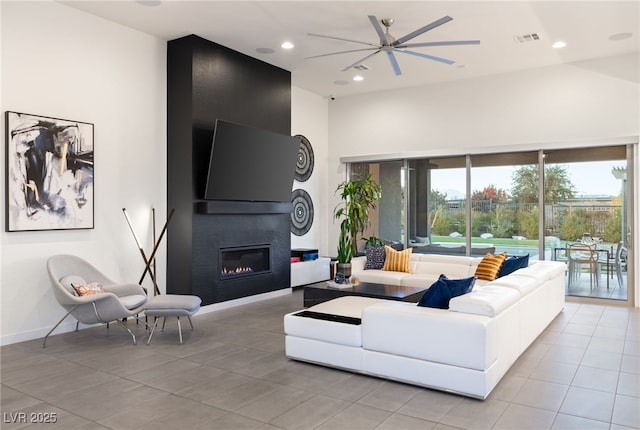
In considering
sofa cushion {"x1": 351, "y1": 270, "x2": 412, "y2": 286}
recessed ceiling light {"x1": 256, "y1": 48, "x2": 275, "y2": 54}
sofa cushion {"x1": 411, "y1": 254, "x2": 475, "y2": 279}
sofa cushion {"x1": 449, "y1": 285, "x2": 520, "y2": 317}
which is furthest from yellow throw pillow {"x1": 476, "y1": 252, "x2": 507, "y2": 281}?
recessed ceiling light {"x1": 256, "y1": 48, "x2": 275, "y2": 54}

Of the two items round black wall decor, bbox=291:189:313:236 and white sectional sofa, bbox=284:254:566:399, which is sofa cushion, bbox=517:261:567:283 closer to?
white sectional sofa, bbox=284:254:566:399

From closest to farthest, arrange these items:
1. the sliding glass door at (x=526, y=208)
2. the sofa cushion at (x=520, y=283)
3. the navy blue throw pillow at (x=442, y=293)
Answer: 1. the navy blue throw pillow at (x=442, y=293)
2. the sofa cushion at (x=520, y=283)
3. the sliding glass door at (x=526, y=208)

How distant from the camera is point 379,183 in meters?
9.38

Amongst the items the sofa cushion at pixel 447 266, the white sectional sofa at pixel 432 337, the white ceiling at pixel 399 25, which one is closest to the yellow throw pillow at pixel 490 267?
the sofa cushion at pixel 447 266

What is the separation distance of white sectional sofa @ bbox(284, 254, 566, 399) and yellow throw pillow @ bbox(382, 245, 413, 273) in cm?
261

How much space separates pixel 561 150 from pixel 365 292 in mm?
4156

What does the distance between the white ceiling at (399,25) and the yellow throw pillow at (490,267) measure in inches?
114

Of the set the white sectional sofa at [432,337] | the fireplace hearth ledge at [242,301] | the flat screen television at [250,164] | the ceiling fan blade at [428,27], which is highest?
the ceiling fan blade at [428,27]

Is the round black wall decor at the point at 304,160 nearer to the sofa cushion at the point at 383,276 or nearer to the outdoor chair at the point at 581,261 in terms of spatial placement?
the sofa cushion at the point at 383,276

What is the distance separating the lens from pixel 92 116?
18.5 feet

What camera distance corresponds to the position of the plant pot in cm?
618

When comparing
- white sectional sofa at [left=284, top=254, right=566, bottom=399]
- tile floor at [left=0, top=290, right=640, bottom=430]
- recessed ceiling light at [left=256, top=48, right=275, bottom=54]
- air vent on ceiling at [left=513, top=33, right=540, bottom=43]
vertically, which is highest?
recessed ceiling light at [left=256, top=48, right=275, bottom=54]

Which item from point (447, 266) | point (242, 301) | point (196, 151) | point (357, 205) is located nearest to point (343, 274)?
point (242, 301)

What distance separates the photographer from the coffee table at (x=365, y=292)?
5633 millimetres
